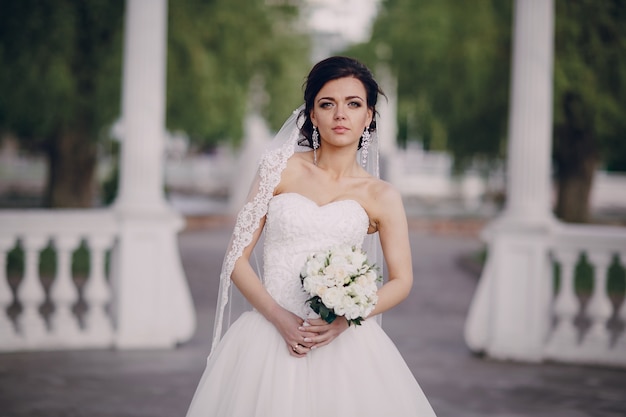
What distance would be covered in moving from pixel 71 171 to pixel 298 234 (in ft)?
42.5

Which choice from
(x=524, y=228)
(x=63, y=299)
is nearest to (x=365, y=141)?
(x=524, y=228)

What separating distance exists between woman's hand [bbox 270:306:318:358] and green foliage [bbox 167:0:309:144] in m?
12.0

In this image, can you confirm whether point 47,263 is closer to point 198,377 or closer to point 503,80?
point 198,377

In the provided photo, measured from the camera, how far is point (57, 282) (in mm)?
8164

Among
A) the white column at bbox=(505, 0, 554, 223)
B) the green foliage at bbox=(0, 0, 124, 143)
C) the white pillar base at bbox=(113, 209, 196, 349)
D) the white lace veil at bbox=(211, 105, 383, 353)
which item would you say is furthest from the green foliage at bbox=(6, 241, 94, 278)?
the white lace veil at bbox=(211, 105, 383, 353)

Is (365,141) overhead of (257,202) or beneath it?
overhead

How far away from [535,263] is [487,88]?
880cm

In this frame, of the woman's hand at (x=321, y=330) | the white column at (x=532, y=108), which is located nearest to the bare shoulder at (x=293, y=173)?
the woman's hand at (x=321, y=330)

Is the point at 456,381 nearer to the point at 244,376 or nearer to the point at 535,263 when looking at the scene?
the point at 535,263

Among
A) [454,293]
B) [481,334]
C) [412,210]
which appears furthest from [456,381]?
[412,210]

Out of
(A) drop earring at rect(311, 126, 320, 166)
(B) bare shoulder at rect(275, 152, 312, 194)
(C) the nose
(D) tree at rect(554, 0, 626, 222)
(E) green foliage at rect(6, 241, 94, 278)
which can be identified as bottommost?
(E) green foliage at rect(6, 241, 94, 278)

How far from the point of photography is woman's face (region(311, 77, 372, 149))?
3592 mm

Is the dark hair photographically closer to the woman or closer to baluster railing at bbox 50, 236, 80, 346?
the woman

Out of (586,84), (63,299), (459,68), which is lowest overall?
(63,299)
